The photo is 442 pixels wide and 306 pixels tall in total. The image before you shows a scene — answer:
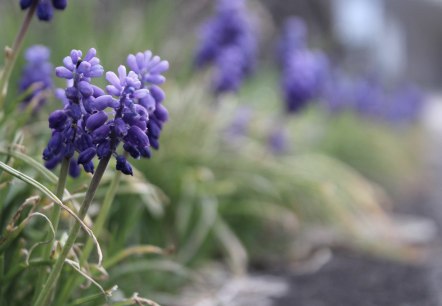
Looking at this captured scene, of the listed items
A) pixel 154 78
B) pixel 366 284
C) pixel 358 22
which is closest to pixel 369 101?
pixel 366 284

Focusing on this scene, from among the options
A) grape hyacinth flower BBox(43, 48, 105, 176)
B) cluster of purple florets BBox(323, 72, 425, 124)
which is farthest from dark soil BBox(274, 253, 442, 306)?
cluster of purple florets BBox(323, 72, 425, 124)

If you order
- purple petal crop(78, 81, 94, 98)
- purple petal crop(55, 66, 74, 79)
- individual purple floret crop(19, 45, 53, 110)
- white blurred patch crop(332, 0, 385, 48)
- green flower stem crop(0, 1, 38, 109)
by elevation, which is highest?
white blurred patch crop(332, 0, 385, 48)

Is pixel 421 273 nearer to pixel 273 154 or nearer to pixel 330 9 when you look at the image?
pixel 273 154

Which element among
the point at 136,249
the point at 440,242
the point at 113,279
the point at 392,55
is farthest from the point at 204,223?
the point at 392,55

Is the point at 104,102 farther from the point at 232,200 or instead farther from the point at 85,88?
the point at 232,200

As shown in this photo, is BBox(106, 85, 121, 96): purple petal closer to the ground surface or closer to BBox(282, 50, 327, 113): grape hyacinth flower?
the ground surface
